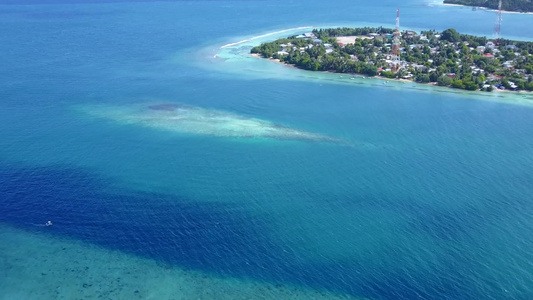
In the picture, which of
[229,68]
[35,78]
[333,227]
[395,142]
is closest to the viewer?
[333,227]

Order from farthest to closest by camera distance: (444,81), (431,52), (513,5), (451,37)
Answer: (513,5) → (451,37) → (431,52) → (444,81)

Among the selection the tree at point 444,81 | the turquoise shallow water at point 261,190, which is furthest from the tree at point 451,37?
the turquoise shallow water at point 261,190

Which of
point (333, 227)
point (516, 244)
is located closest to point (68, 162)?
point (333, 227)

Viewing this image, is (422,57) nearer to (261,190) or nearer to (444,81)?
(444,81)

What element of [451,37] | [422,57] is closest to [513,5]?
[451,37]

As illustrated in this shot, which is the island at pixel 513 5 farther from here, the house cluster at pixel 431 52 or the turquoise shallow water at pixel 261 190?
the turquoise shallow water at pixel 261 190

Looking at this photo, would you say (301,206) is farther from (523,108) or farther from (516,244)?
(523,108)
